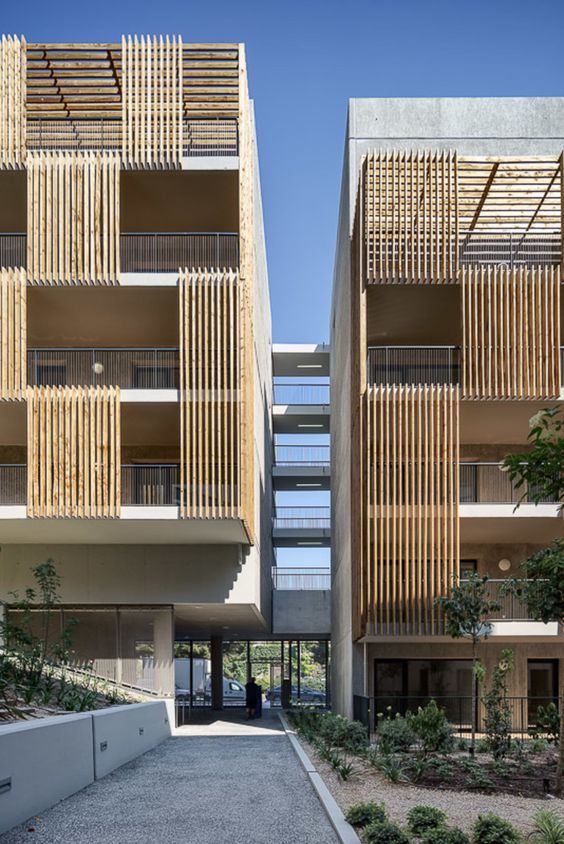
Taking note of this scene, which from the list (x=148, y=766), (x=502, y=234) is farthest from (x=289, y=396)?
(x=148, y=766)

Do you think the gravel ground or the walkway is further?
the gravel ground

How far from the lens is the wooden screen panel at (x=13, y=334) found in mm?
21219

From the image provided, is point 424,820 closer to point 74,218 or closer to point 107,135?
point 74,218

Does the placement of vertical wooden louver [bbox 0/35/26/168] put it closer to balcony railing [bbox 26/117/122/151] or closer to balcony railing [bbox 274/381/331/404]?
balcony railing [bbox 26/117/122/151]

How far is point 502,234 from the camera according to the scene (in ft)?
86.4

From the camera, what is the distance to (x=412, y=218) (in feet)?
76.8

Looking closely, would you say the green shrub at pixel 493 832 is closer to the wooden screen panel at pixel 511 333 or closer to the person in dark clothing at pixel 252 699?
the wooden screen panel at pixel 511 333

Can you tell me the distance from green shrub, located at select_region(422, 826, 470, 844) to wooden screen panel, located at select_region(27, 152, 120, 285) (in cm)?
1599

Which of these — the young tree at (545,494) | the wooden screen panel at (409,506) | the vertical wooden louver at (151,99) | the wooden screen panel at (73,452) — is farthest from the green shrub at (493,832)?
the vertical wooden louver at (151,99)

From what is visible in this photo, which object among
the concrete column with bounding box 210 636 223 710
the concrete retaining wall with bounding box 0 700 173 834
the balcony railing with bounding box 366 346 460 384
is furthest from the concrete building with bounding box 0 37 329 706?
the concrete column with bounding box 210 636 223 710

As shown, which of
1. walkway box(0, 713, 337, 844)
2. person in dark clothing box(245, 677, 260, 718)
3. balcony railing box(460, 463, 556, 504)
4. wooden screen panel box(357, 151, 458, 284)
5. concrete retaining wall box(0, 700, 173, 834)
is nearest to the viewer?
concrete retaining wall box(0, 700, 173, 834)

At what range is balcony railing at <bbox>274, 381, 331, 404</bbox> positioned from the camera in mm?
45906

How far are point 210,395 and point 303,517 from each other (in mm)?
25387

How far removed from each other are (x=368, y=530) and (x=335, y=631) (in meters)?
15.2
